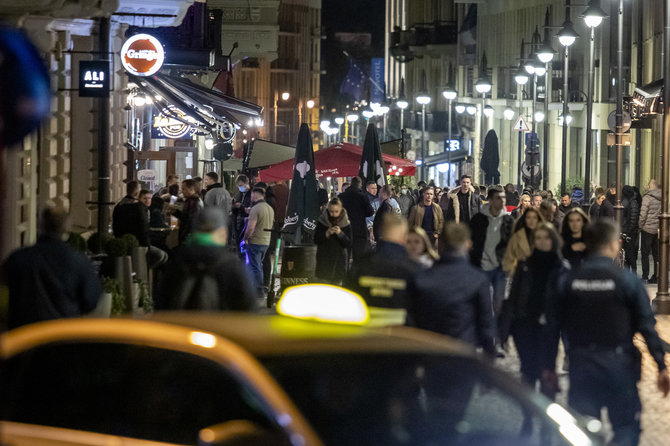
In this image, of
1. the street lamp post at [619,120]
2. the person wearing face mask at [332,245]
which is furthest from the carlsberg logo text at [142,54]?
the street lamp post at [619,120]

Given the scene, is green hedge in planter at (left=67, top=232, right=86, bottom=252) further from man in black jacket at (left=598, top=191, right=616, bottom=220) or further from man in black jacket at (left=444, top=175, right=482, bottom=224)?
man in black jacket at (left=598, top=191, right=616, bottom=220)

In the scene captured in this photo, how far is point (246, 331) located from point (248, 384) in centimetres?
48

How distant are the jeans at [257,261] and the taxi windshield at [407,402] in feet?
47.3

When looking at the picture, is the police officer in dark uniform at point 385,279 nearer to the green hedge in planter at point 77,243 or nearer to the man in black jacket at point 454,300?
the man in black jacket at point 454,300

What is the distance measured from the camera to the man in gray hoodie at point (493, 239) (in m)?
14.1

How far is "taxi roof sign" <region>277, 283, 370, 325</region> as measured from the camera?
217 inches

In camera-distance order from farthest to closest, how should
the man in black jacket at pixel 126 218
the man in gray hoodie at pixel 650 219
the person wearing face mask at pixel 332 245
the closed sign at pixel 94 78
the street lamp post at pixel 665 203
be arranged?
the man in gray hoodie at pixel 650 219 → the street lamp post at pixel 665 203 → the closed sign at pixel 94 78 → the man in black jacket at pixel 126 218 → the person wearing face mask at pixel 332 245

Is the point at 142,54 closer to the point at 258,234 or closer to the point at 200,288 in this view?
the point at 258,234

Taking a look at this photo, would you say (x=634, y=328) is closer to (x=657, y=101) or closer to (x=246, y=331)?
(x=246, y=331)

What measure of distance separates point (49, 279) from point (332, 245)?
7692 mm

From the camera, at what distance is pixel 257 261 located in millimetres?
19688

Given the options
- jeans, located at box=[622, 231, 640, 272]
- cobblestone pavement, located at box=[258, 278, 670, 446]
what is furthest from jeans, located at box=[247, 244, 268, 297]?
jeans, located at box=[622, 231, 640, 272]

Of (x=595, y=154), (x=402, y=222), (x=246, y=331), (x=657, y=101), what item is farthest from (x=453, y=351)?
(x=595, y=154)

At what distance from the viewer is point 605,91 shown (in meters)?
50.9
